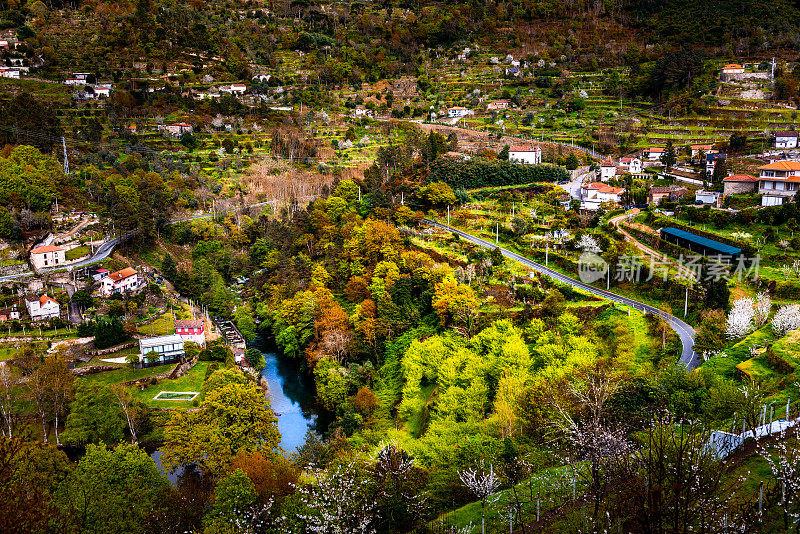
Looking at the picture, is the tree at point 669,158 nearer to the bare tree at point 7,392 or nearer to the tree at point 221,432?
the tree at point 221,432

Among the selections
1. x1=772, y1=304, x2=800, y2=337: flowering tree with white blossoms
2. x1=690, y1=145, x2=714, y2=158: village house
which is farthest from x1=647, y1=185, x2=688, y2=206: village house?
x1=772, y1=304, x2=800, y2=337: flowering tree with white blossoms

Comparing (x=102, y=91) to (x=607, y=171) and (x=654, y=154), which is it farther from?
(x=654, y=154)

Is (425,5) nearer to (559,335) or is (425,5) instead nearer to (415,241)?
(415,241)

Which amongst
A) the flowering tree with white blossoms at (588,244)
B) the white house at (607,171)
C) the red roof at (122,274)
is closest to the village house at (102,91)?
the red roof at (122,274)

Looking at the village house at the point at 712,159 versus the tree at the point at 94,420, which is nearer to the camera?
the tree at the point at 94,420

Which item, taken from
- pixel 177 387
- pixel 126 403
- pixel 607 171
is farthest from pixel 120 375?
pixel 607 171

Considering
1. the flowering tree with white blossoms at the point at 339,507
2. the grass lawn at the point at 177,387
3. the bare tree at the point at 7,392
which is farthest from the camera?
the grass lawn at the point at 177,387

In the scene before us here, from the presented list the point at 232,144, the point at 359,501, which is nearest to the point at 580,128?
the point at 232,144
